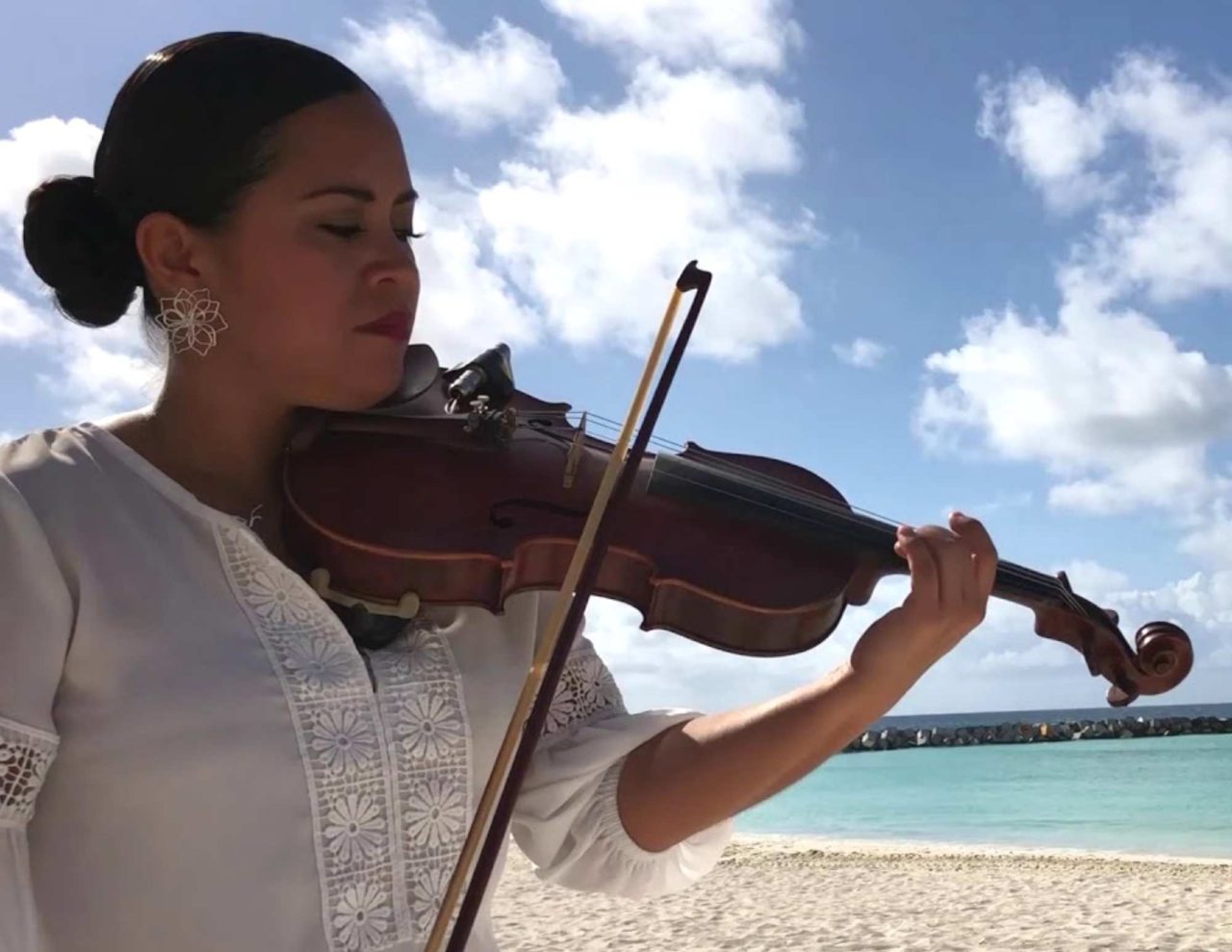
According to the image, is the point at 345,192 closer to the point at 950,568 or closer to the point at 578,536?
the point at 578,536

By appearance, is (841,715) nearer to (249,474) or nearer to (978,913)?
(249,474)

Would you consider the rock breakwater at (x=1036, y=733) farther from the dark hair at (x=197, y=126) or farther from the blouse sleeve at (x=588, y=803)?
the dark hair at (x=197, y=126)

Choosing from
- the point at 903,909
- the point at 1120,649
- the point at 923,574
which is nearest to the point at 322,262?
the point at 923,574

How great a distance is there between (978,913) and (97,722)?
28.4ft

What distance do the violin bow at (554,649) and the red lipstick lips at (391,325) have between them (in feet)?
0.88

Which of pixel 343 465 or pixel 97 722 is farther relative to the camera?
pixel 343 465

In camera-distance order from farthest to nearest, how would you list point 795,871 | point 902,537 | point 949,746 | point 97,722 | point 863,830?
1. point 949,746
2. point 863,830
3. point 795,871
4. point 902,537
5. point 97,722

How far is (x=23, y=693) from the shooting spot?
1046mm

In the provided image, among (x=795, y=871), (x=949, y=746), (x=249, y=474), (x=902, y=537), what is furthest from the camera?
(x=949, y=746)

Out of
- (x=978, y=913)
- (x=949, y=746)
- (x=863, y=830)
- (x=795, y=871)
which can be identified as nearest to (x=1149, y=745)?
(x=949, y=746)

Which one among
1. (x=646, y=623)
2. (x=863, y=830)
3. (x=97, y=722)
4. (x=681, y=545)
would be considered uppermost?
(x=681, y=545)

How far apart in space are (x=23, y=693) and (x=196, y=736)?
153 mm

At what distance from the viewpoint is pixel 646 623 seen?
5.12 feet

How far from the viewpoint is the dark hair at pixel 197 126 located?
1.28 meters
